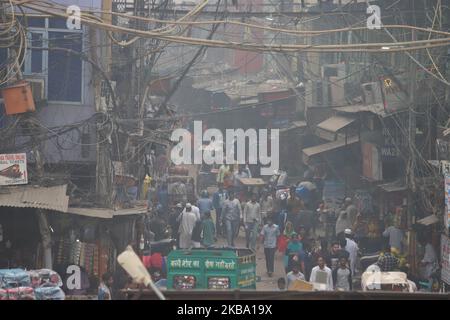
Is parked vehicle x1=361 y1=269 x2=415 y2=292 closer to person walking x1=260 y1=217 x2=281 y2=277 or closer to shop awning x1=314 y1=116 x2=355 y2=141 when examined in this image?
person walking x1=260 y1=217 x2=281 y2=277

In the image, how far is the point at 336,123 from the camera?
869 inches

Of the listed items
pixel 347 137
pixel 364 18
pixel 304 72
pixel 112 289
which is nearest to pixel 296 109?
pixel 304 72

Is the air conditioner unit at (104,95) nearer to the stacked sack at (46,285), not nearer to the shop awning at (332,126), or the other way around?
the stacked sack at (46,285)

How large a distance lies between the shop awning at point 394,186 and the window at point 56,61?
6.38 metres

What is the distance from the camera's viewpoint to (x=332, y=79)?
2553 centimetres

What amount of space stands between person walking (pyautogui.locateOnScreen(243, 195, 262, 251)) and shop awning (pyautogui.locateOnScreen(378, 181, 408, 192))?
8.23ft

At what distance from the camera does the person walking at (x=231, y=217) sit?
749 inches

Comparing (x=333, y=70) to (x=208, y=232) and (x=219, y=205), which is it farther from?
(x=208, y=232)

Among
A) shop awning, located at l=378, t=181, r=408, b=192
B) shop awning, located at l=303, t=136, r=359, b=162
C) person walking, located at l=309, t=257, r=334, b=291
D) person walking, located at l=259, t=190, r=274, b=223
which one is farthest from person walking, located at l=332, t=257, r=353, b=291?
shop awning, located at l=303, t=136, r=359, b=162

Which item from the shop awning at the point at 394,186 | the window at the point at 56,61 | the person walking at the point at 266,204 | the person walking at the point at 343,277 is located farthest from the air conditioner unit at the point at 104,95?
the shop awning at the point at 394,186

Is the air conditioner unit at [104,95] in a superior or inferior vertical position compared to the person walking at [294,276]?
superior

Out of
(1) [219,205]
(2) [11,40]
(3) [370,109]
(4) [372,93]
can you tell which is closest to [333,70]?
(4) [372,93]

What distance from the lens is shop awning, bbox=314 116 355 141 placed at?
2156 cm

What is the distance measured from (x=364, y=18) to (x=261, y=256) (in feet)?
16.6
